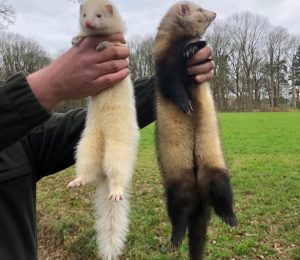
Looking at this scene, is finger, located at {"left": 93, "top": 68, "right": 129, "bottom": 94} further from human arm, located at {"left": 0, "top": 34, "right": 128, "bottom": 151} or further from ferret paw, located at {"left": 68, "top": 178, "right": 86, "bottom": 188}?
ferret paw, located at {"left": 68, "top": 178, "right": 86, "bottom": 188}

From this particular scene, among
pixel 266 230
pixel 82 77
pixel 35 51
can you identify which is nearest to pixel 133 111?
pixel 82 77

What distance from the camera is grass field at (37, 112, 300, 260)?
261 inches

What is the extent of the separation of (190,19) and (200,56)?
297 millimetres

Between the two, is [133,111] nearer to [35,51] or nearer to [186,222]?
[186,222]

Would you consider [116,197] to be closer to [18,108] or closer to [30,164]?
[18,108]

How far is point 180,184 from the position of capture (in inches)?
86.2

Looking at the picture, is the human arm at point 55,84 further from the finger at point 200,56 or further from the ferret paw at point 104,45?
the finger at point 200,56

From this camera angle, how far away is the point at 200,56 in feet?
7.02

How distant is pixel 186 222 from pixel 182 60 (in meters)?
0.77

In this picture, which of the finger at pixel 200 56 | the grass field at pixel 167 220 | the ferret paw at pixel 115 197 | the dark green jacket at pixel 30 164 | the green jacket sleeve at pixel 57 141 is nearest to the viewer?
the ferret paw at pixel 115 197

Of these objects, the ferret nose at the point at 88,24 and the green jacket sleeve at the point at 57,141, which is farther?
the green jacket sleeve at the point at 57,141

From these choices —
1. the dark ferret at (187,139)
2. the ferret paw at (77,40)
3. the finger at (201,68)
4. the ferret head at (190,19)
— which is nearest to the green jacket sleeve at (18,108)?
the ferret paw at (77,40)

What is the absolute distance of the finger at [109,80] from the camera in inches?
76.7

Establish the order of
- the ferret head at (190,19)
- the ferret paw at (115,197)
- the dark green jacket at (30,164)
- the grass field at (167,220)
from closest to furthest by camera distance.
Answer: the ferret paw at (115,197), the ferret head at (190,19), the dark green jacket at (30,164), the grass field at (167,220)
